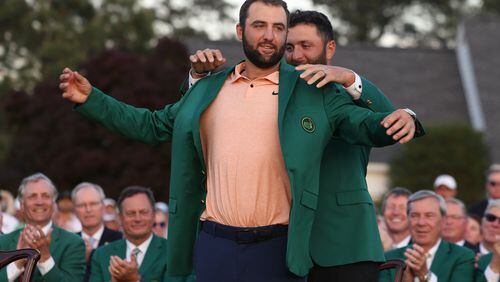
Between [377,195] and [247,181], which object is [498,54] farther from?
[247,181]

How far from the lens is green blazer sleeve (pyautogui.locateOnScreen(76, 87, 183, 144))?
5672 mm

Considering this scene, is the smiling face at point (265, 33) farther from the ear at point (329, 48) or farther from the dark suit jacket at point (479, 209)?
the dark suit jacket at point (479, 209)

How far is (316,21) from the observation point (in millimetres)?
6500

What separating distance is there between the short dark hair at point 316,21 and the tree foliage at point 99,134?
22917mm

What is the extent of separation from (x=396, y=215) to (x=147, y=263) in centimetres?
272

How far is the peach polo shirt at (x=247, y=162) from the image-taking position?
17.9 feet

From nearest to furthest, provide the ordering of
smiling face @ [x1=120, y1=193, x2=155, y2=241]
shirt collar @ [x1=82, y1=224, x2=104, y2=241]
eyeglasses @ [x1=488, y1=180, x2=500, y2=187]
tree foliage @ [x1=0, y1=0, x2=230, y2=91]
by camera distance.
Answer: smiling face @ [x1=120, y1=193, x2=155, y2=241], shirt collar @ [x1=82, y1=224, x2=104, y2=241], eyeglasses @ [x1=488, y1=180, x2=500, y2=187], tree foliage @ [x1=0, y1=0, x2=230, y2=91]

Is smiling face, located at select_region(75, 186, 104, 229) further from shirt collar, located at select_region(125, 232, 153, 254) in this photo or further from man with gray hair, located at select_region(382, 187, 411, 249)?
man with gray hair, located at select_region(382, 187, 411, 249)

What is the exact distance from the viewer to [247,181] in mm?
5453

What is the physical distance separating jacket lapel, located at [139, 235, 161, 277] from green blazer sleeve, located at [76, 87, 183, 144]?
394 cm

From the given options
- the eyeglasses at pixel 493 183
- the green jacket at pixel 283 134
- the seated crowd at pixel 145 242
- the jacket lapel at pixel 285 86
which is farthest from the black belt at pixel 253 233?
the eyeglasses at pixel 493 183

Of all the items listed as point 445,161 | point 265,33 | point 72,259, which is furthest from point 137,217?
point 445,161

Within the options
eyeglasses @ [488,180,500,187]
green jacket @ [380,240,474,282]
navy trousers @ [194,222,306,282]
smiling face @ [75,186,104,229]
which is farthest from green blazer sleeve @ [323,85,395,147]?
eyeglasses @ [488,180,500,187]

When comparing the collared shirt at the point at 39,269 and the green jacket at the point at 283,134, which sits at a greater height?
the green jacket at the point at 283,134
